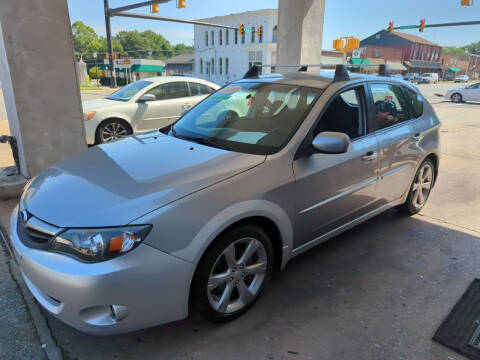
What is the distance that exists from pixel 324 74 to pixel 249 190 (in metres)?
1.75

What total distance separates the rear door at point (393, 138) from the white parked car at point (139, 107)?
4.64m

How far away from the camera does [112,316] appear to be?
2023mm

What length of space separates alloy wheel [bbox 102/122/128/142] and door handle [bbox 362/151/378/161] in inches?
226

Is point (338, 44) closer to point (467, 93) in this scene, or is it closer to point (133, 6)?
point (467, 93)

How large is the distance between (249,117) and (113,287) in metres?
1.88

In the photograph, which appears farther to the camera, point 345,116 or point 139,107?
point 139,107

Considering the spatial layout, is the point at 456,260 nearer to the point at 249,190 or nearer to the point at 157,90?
the point at 249,190

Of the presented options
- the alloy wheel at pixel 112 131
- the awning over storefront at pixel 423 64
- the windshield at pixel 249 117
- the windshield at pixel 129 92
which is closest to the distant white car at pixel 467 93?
the windshield at pixel 129 92

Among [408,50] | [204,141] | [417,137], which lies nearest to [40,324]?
[204,141]

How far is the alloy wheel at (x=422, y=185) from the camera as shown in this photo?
426 cm

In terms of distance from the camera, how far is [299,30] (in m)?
8.82

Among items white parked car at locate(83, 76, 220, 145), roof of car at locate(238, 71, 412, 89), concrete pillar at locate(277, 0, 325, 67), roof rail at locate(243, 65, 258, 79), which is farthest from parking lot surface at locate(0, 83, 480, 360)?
concrete pillar at locate(277, 0, 325, 67)

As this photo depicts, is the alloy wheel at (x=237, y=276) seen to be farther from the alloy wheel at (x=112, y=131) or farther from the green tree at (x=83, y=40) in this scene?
the green tree at (x=83, y=40)

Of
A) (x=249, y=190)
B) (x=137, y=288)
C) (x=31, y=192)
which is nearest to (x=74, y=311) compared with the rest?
(x=137, y=288)
